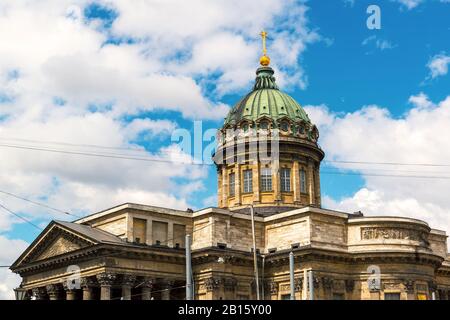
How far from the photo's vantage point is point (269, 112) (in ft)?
229

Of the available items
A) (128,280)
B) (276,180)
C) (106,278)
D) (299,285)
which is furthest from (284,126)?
(106,278)

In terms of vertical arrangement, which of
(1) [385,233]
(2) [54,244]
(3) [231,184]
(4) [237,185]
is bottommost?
(2) [54,244]

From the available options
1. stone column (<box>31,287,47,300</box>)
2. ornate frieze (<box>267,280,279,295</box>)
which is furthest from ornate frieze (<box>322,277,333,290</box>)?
stone column (<box>31,287,47,300</box>)

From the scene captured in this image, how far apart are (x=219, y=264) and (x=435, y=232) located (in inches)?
980

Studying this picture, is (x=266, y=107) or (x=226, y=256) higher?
(x=266, y=107)

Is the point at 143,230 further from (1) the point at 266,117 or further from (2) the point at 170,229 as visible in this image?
(1) the point at 266,117

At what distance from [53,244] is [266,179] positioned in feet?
72.6

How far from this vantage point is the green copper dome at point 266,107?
6900cm

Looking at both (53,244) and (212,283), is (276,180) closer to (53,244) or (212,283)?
(212,283)

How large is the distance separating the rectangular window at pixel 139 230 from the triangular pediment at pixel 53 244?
4185 mm

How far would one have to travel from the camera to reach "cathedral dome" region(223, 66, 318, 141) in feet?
225

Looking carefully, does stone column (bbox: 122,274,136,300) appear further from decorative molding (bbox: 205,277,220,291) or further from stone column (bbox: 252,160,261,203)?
stone column (bbox: 252,160,261,203)

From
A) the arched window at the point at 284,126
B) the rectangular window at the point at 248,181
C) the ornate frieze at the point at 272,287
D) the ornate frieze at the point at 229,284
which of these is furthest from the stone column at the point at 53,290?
the arched window at the point at 284,126

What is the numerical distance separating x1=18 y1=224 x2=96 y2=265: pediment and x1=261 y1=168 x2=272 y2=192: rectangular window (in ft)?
68.2
